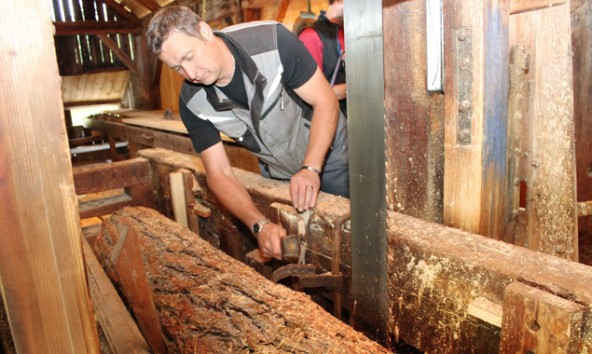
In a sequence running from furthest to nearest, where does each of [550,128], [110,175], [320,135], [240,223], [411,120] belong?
[110,175] < [240,223] < [320,135] < [550,128] < [411,120]

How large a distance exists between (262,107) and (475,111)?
1182mm

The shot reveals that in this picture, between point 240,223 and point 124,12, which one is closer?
point 240,223

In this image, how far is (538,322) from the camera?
3.72ft

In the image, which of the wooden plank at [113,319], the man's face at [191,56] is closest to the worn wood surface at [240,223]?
the man's face at [191,56]

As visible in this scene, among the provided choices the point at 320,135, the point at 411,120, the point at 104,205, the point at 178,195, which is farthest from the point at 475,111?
the point at 104,205

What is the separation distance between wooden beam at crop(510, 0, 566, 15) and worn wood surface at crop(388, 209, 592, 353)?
1.00m

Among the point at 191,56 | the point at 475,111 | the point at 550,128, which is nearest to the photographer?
the point at 475,111

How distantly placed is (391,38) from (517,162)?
795 mm

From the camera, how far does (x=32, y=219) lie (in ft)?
2.43

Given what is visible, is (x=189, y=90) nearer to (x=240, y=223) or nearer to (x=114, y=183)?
(x=240, y=223)

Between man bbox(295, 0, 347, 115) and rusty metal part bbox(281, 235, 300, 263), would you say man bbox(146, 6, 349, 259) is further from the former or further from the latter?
man bbox(295, 0, 347, 115)

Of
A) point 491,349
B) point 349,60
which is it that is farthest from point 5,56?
point 491,349

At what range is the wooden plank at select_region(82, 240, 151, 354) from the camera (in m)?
1.57

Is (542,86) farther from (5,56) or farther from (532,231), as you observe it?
(5,56)
